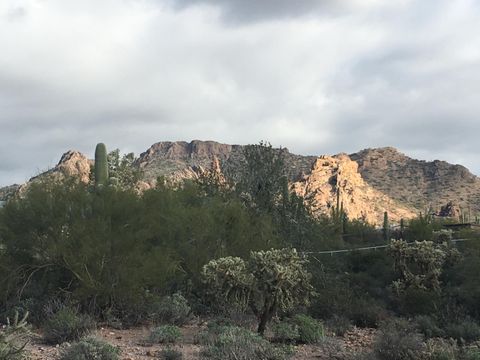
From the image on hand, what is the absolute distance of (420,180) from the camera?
10106 cm

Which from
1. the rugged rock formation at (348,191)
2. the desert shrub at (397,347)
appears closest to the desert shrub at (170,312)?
the desert shrub at (397,347)

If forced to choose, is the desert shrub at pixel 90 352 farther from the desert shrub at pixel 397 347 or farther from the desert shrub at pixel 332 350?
the desert shrub at pixel 397 347

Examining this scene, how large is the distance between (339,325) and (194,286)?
16.0ft

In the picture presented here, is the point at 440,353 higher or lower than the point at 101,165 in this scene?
lower

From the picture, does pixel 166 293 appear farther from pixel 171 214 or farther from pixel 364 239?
pixel 364 239

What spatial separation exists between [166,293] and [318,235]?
9608 millimetres

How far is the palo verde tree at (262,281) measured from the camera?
11.7 m

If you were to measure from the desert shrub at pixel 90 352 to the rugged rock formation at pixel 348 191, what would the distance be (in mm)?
73270

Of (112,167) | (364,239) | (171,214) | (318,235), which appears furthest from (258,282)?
(364,239)

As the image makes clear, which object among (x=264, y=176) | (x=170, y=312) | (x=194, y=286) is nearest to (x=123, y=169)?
(x=264, y=176)

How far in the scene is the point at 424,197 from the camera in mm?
93375

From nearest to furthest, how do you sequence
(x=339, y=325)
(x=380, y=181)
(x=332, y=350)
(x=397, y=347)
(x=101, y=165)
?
(x=397, y=347) < (x=332, y=350) < (x=339, y=325) < (x=101, y=165) < (x=380, y=181)

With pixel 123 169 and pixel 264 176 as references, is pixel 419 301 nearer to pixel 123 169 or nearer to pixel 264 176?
pixel 264 176

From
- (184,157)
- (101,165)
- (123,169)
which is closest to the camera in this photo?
(101,165)
